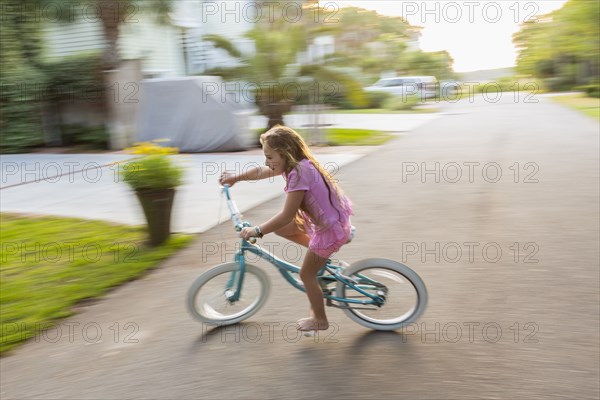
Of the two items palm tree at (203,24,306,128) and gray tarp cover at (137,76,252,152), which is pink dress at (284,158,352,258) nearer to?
gray tarp cover at (137,76,252,152)

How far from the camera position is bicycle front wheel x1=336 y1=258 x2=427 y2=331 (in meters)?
4.02

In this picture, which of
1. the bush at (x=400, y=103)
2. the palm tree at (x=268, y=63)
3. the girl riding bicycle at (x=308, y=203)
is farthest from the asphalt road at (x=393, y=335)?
the bush at (x=400, y=103)

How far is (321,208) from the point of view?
12.3ft

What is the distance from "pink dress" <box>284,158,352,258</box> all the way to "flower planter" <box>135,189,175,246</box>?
2.89 metres

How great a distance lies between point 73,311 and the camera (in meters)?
4.88

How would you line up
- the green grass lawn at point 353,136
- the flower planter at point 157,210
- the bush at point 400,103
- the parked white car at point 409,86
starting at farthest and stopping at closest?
1. the parked white car at point 409,86
2. the bush at point 400,103
3. the green grass lawn at point 353,136
4. the flower planter at point 157,210

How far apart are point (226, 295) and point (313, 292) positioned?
723 millimetres

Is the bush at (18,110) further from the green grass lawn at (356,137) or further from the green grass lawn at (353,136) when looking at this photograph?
the green grass lawn at (356,137)

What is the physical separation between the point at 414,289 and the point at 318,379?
3.24ft

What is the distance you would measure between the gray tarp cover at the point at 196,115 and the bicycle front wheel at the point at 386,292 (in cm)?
1044

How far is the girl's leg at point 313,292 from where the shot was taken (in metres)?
3.86

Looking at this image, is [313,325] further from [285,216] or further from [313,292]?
[285,216]

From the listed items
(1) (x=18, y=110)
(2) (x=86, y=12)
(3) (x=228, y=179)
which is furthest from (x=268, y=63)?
(3) (x=228, y=179)

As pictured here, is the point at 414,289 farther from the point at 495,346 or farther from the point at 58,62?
the point at 58,62
